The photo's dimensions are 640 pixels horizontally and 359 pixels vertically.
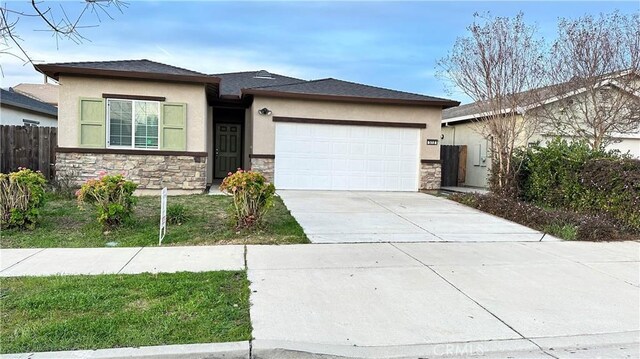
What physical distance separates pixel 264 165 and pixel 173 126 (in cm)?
292

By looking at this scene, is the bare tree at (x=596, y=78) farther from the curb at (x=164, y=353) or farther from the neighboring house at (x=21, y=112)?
the neighboring house at (x=21, y=112)

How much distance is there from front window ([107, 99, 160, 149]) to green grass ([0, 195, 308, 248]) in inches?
127

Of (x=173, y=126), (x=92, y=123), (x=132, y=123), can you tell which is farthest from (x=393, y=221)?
(x=92, y=123)

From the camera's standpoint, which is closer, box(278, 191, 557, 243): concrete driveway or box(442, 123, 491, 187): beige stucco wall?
box(278, 191, 557, 243): concrete driveway

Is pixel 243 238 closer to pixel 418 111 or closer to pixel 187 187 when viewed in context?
pixel 187 187

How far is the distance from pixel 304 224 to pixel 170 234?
2488mm

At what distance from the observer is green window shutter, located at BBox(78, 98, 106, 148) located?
39.1 ft

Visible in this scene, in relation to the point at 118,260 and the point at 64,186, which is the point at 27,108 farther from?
the point at 118,260

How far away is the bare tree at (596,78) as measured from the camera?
488 inches

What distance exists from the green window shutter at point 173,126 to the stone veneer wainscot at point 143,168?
33 centimetres

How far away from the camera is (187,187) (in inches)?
499

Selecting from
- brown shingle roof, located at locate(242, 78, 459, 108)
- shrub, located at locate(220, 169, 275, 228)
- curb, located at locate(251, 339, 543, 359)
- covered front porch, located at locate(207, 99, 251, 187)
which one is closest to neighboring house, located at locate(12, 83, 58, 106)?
covered front porch, located at locate(207, 99, 251, 187)

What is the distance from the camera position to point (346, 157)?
46.0 feet

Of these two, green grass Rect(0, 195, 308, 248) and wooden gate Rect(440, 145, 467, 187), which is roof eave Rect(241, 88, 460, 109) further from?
green grass Rect(0, 195, 308, 248)
